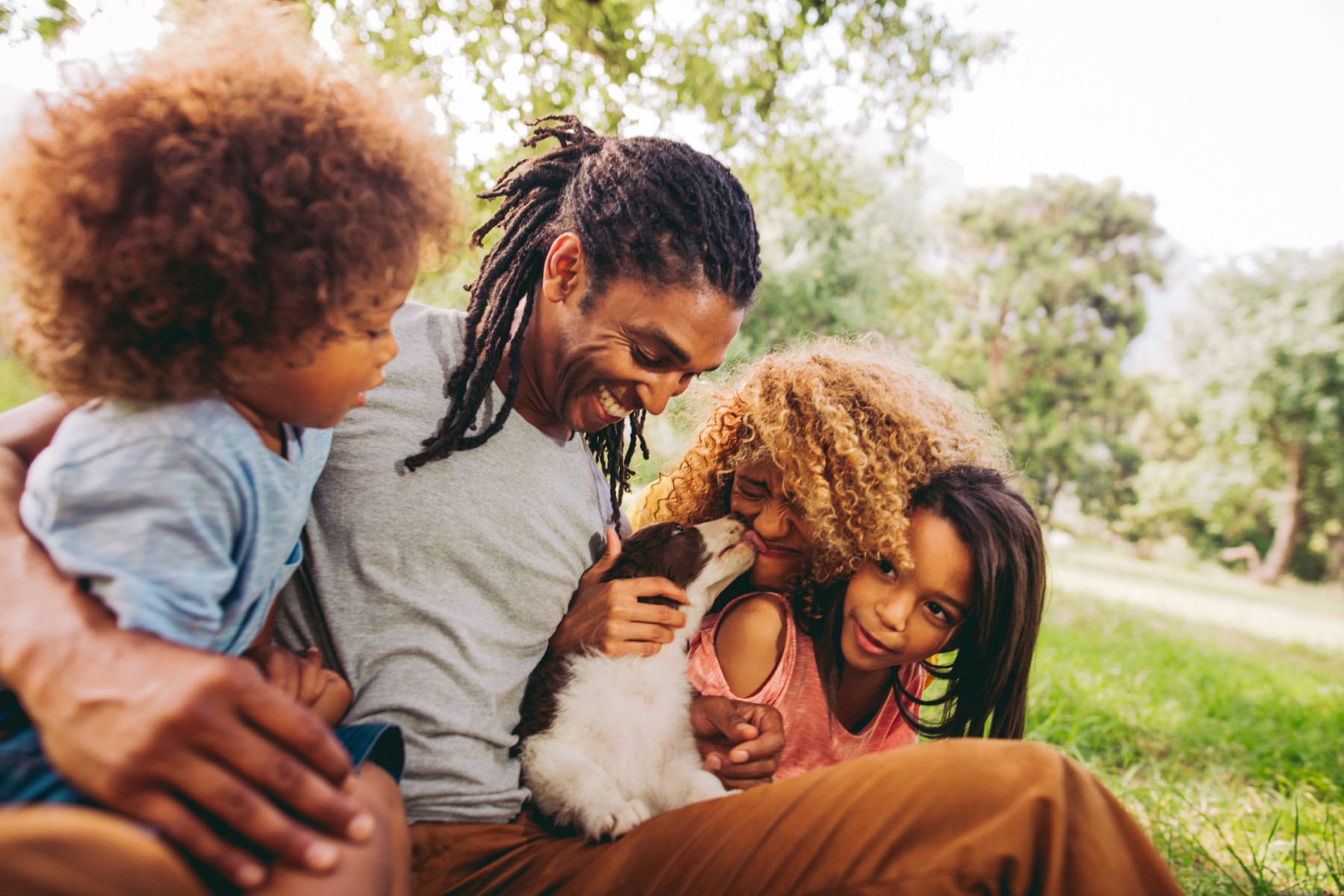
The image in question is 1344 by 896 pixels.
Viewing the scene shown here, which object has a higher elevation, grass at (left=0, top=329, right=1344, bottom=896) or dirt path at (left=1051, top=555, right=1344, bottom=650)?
grass at (left=0, top=329, right=1344, bottom=896)

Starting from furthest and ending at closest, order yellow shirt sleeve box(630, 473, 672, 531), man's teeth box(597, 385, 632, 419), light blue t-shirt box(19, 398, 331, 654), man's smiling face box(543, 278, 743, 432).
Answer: yellow shirt sleeve box(630, 473, 672, 531) < man's teeth box(597, 385, 632, 419) < man's smiling face box(543, 278, 743, 432) < light blue t-shirt box(19, 398, 331, 654)

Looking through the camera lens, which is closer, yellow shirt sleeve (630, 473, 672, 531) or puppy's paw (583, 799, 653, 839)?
puppy's paw (583, 799, 653, 839)

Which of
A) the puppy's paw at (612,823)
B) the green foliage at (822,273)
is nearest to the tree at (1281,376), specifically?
the green foliage at (822,273)

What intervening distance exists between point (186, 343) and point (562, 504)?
1145 mm

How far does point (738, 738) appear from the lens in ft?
7.27

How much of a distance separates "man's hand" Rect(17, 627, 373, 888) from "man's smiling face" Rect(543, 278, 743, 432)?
1230mm

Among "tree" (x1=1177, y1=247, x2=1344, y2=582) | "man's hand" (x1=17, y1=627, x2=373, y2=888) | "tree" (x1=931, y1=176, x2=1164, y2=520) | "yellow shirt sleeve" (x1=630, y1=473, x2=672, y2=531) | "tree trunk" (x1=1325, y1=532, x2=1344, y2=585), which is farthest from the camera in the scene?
"tree" (x1=931, y1=176, x2=1164, y2=520)

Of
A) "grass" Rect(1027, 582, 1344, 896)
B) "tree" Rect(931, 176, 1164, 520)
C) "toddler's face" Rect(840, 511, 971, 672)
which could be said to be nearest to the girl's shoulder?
"toddler's face" Rect(840, 511, 971, 672)

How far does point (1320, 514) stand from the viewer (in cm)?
2611

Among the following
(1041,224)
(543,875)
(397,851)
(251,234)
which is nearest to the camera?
(251,234)

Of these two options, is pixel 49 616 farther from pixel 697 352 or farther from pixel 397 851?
pixel 697 352

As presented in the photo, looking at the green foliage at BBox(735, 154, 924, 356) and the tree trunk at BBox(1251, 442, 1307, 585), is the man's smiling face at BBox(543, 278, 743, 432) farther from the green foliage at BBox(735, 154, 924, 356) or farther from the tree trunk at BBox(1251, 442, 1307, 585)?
the tree trunk at BBox(1251, 442, 1307, 585)

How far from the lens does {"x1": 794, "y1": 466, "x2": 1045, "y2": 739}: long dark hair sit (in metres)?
2.23

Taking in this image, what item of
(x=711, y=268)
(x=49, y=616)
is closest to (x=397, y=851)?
(x=49, y=616)
